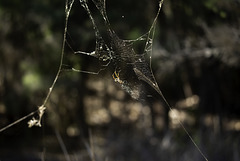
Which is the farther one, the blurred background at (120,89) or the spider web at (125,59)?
the blurred background at (120,89)

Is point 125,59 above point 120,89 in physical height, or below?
above

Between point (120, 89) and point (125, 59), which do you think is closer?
point (125, 59)

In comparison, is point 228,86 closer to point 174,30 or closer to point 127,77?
point 174,30

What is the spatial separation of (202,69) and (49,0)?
270 cm

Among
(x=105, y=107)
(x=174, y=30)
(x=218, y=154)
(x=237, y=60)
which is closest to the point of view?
(x=218, y=154)

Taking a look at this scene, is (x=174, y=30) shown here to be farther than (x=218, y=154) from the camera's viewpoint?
Yes

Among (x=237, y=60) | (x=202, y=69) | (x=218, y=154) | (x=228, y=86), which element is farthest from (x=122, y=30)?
(x=218, y=154)

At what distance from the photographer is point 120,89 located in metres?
6.19

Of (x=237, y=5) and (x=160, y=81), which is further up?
(x=237, y=5)

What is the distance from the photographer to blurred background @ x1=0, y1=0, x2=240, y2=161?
3682 millimetres

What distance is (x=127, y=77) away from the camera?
9.54ft

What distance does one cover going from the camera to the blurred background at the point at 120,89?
3682mm

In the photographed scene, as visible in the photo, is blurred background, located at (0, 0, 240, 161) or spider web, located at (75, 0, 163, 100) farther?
blurred background, located at (0, 0, 240, 161)

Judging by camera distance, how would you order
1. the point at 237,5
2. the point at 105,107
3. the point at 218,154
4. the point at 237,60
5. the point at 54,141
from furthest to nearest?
the point at 105,107 < the point at 54,141 < the point at 237,60 < the point at 218,154 < the point at 237,5
